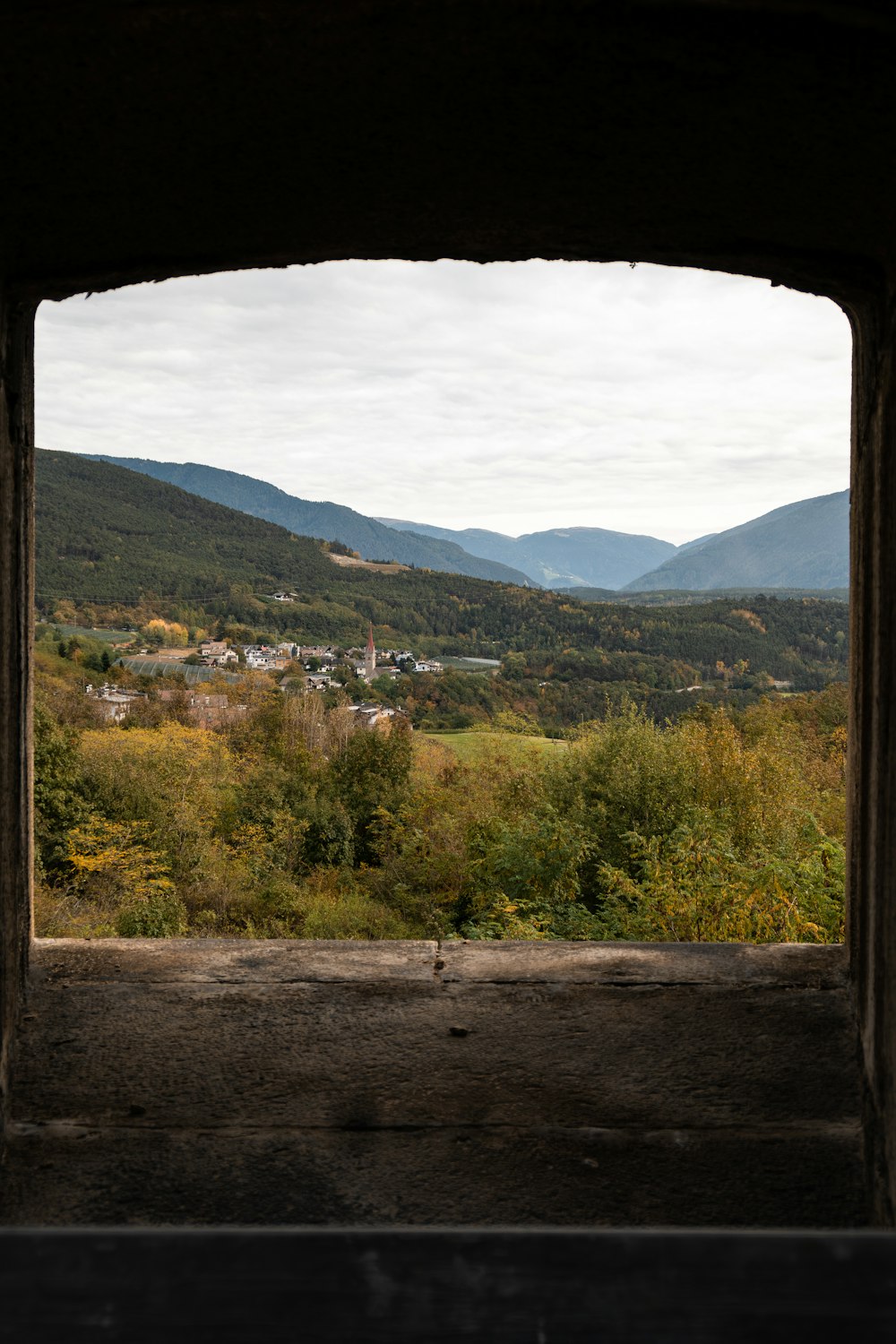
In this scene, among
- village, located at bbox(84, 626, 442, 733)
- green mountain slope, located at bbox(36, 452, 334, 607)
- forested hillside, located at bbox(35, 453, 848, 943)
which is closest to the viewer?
forested hillside, located at bbox(35, 453, 848, 943)

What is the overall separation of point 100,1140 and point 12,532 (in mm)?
1559

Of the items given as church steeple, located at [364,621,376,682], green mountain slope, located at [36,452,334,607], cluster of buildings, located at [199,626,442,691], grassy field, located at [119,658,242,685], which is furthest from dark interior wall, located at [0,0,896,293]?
green mountain slope, located at [36,452,334,607]

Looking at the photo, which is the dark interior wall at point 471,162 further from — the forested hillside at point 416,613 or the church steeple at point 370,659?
the church steeple at point 370,659

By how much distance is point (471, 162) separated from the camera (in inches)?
76.0

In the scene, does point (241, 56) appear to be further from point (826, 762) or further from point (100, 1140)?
point (826, 762)

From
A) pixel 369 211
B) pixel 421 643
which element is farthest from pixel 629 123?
pixel 421 643

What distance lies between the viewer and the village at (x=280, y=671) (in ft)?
111

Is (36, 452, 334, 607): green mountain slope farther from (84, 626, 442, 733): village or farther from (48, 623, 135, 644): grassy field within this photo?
(84, 626, 442, 733): village

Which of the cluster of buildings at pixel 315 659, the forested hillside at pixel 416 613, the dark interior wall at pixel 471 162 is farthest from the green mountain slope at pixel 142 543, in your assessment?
the dark interior wall at pixel 471 162

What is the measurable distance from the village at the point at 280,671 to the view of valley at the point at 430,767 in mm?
212

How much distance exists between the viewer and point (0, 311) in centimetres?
223

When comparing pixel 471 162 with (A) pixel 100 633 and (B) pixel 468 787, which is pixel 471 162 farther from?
(A) pixel 100 633

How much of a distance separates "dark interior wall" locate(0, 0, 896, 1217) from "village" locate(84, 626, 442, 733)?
27.3 meters

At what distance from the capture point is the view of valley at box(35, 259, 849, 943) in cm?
1493
